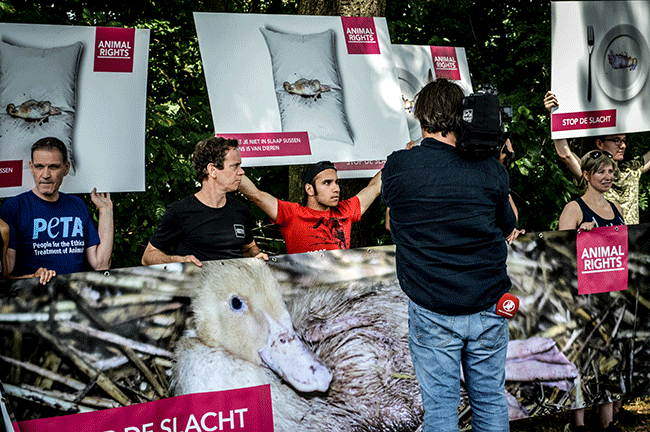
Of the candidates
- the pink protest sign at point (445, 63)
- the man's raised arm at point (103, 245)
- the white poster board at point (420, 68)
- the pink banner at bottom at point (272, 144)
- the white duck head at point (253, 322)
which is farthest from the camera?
the pink protest sign at point (445, 63)

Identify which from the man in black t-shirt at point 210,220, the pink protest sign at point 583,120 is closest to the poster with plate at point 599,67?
the pink protest sign at point 583,120

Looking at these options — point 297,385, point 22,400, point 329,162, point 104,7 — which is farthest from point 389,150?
point 104,7

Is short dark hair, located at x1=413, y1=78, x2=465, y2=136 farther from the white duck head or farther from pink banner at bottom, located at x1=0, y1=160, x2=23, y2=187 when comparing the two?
pink banner at bottom, located at x1=0, y1=160, x2=23, y2=187

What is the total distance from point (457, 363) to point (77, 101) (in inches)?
106

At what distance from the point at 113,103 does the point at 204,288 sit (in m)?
1.52

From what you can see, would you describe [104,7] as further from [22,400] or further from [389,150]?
[22,400]

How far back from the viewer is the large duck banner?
2.61 meters

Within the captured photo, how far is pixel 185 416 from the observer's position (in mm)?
2783

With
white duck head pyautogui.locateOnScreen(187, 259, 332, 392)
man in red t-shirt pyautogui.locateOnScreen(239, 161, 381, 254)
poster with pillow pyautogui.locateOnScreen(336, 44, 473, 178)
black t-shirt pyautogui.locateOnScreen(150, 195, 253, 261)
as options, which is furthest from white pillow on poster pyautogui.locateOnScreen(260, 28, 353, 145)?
white duck head pyautogui.locateOnScreen(187, 259, 332, 392)

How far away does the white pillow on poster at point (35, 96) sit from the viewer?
11.5ft

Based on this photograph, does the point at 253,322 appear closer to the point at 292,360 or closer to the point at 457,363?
the point at 292,360

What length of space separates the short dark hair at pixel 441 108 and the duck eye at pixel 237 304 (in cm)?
122

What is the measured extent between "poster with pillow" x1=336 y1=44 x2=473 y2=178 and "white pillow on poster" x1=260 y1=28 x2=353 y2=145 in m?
0.48

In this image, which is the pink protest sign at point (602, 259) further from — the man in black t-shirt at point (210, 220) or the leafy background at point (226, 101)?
the man in black t-shirt at point (210, 220)
